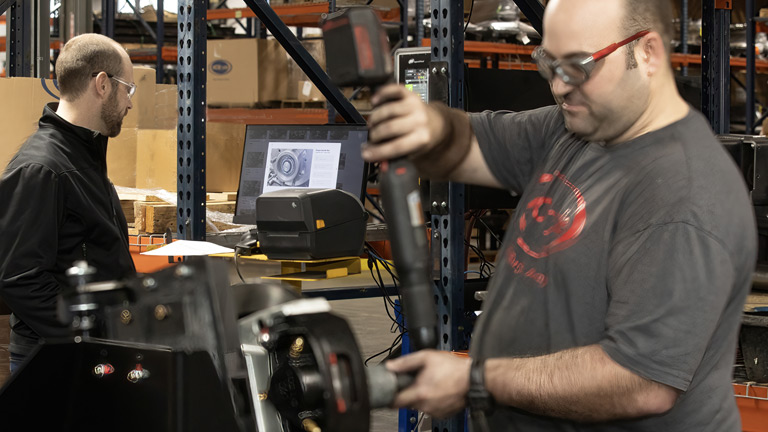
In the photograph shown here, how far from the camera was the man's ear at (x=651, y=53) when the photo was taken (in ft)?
5.24

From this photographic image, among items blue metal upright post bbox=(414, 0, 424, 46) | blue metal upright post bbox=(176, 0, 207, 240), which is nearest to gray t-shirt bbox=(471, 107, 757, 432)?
blue metal upright post bbox=(176, 0, 207, 240)

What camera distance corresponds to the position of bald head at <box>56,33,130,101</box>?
3.31 meters

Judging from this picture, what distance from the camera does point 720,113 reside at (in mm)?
3695

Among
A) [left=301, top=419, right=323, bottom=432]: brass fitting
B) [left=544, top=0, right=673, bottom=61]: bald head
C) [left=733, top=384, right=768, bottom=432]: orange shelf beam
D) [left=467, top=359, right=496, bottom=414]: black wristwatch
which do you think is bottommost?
[left=733, top=384, right=768, bottom=432]: orange shelf beam

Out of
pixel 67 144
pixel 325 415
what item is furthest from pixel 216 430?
pixel 67 144

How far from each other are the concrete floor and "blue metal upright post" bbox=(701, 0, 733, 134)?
1.64m

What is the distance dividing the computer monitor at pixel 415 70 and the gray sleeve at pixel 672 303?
1692mm

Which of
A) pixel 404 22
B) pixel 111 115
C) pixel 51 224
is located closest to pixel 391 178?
pixel 51 224

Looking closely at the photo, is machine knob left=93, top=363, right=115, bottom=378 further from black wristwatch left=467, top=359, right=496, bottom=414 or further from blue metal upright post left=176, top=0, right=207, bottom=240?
blue metal upright post left=176, top=0, right=207, bottom=240

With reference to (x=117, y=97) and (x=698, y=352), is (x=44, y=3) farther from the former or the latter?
(x=698, y=352)

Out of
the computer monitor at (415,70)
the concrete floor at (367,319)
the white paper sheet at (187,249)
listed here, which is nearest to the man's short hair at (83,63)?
the white paper sheet at (187,249)

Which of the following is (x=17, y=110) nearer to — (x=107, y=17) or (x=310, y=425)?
(x=310, y=425)

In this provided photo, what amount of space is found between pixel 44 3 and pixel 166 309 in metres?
5.06

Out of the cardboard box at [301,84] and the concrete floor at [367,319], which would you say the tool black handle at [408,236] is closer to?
the concrete floor at [367,319]
